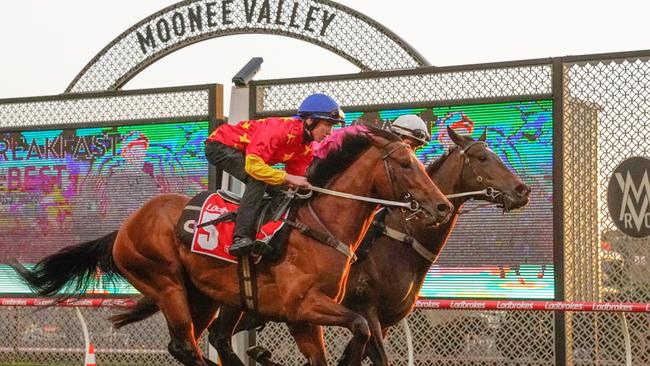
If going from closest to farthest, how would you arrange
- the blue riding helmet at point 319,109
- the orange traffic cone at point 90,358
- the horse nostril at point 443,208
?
1. the horse nostril at point 443,208
2. the blue riding helmet at point 319,109
3. the orange traffic cone at point 90,358

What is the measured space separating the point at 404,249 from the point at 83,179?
178 inches

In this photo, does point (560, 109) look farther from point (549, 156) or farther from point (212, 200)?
point (212, 200)

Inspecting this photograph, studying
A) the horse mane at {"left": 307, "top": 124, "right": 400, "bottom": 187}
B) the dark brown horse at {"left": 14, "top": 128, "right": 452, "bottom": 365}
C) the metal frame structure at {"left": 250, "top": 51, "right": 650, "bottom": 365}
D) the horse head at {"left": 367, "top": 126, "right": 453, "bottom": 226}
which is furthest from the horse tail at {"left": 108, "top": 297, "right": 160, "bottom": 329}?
the metal frame structure at {"left": 250, "top": 51, "right": 650, "bottom": 365}

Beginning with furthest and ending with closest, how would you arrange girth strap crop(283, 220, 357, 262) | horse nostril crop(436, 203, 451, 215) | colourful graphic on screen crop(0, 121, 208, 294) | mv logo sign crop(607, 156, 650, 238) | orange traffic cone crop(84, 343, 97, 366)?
colourful graphic on screen crop(0, 121, 208, 294)
mv logo sign crop(607, 156, 650, 238)
orange traffic cone crop(84, 343, 97, 366)
girth strap crop(283, 220, 357, 262)
horse nostril crop(436, 203, 451, 215)

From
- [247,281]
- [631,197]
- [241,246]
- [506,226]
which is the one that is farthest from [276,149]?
[631,197]

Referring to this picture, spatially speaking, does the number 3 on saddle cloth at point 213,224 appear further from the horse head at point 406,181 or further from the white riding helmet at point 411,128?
the white riding helmet at point 411,128

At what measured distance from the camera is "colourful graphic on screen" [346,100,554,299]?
1024 cm

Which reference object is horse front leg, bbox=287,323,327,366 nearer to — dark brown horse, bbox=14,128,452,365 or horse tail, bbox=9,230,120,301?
dark brown horse, bbox=14,128,452,365

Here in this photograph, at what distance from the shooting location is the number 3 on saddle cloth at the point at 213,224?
7.66m

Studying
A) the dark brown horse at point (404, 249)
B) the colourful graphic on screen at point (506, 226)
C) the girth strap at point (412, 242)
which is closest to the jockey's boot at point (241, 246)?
the dark brown horse at point (404, 249)

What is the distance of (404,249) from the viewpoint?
8602 mm

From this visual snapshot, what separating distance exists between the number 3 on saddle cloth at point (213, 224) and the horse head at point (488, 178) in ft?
5.95

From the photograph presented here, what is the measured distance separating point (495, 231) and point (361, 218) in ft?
10.4

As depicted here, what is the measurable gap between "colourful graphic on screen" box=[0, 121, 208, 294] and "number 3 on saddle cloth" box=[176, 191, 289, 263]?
11.5ft
